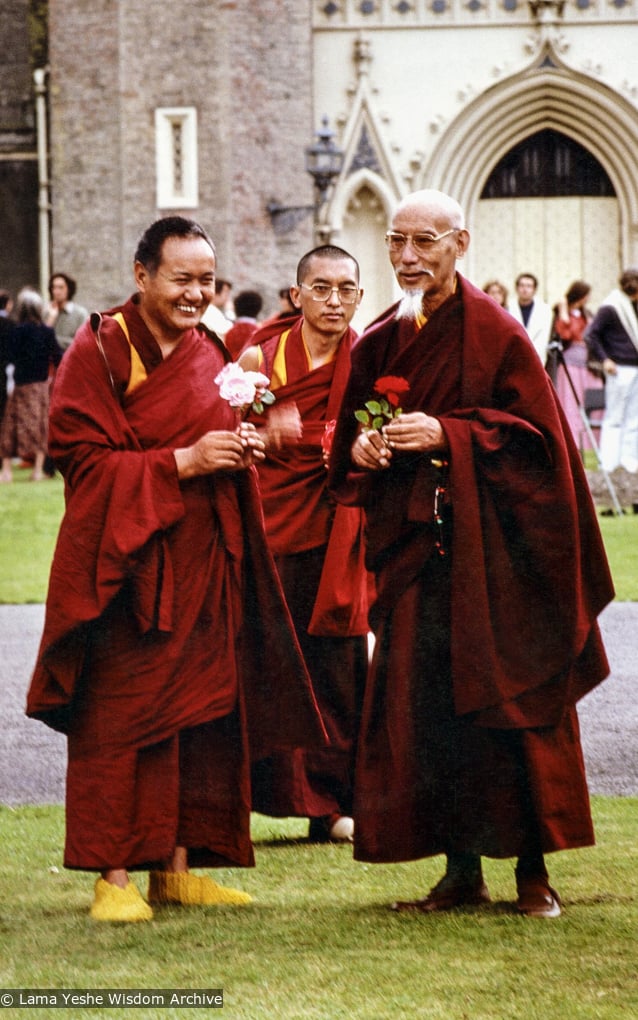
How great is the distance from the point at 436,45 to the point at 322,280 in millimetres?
18995

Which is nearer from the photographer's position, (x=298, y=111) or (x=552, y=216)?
(x=298, y=111)

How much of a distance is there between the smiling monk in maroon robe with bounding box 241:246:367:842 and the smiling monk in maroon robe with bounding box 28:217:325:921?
38.7 inches

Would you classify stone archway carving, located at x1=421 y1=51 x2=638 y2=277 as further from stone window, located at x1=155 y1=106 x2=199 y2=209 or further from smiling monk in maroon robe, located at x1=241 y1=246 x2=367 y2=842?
smiling monk in maroon robe, located at x1=241 y1=246 x2=367 y2=842

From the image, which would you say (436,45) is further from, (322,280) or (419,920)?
(419,920)

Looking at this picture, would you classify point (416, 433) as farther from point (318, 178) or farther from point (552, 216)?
point (552, 216)

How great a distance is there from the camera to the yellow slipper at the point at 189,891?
17.5 feet

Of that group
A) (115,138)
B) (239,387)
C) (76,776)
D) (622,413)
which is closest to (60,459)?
(239,387)

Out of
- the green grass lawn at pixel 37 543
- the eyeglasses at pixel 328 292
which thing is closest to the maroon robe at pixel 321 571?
the eyeglasses at pixel 328 292

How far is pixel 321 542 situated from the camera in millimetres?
6547

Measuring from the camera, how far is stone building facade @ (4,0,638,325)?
2442 centimetres

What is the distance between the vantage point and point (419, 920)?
5.08m

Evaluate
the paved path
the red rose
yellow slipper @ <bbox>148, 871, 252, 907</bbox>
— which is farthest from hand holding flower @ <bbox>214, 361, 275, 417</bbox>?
the paved path

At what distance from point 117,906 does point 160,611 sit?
2.65 ft

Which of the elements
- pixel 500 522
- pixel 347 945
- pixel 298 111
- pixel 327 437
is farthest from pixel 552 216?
pixel 347 945
